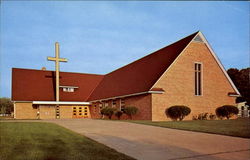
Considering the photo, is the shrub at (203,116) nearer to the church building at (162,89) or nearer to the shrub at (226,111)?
the church building at (162,89)

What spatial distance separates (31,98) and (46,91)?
2.59m

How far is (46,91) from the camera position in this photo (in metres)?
33.9

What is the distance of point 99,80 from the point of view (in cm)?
4041

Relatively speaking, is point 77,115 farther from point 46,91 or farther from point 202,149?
point 202,149

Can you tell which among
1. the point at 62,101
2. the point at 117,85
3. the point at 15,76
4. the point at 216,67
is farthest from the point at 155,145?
the point at 15,76

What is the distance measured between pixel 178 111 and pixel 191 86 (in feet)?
11.5

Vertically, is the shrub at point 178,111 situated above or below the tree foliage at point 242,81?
below

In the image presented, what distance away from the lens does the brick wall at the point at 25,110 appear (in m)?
31.2

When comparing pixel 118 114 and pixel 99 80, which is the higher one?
pixel 99 80

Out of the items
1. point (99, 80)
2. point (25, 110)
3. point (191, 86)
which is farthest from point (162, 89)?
point (99, 80)

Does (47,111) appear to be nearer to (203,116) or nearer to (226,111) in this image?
(203,116)

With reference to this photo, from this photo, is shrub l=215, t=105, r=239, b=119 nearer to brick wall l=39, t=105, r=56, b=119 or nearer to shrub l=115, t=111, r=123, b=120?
shrub l=115, t=111, r=123, b=120

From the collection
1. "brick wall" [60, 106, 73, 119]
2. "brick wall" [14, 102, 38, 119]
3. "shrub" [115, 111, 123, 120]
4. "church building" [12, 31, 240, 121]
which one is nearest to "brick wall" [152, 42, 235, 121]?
"church building" [12, 31, 240, 121]

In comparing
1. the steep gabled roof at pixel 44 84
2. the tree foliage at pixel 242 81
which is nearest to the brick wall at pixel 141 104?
the steep gabled roof at pixel 44 84
